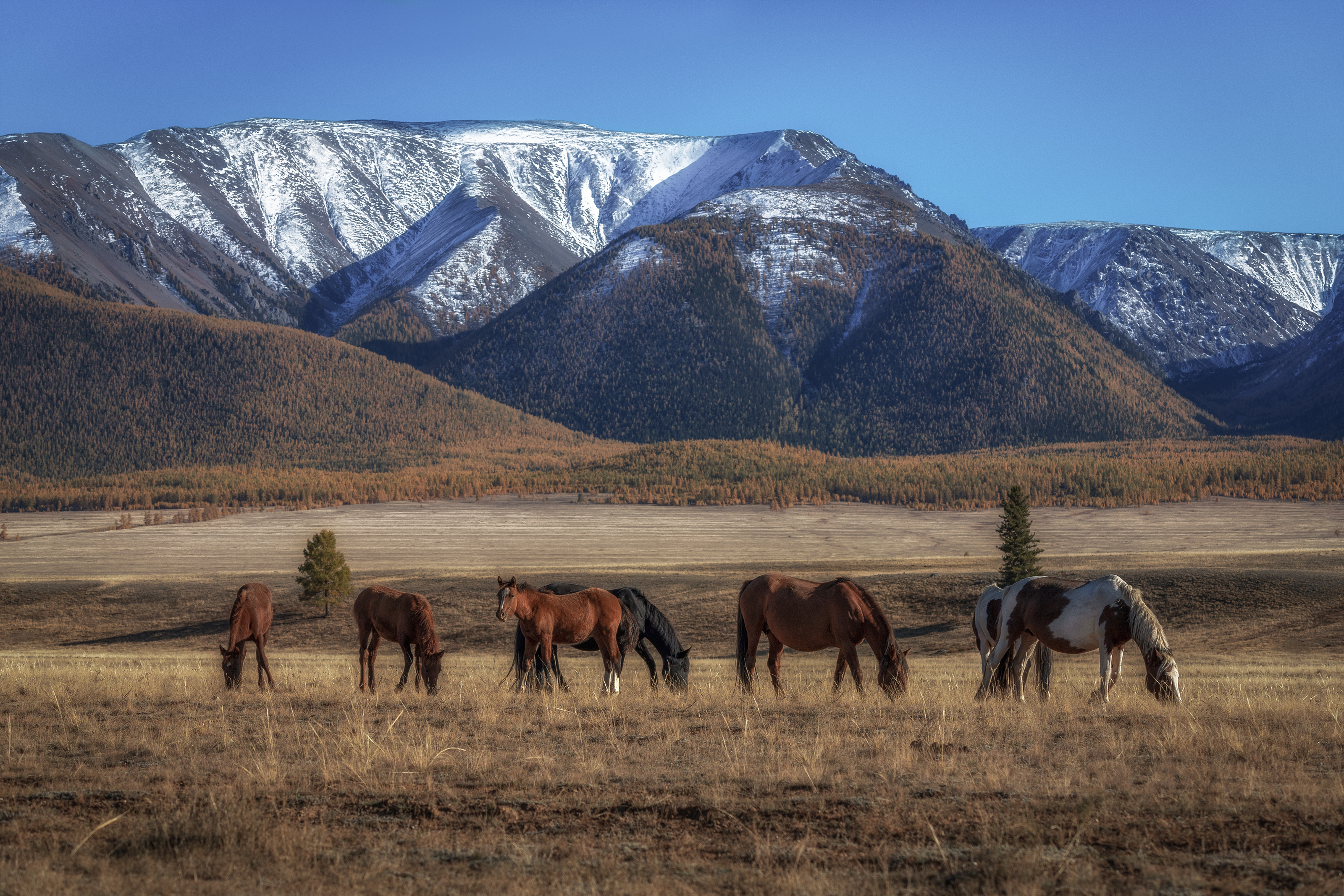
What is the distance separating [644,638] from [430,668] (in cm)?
443

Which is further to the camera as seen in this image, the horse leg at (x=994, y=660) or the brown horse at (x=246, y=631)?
the brown horse at (x=246, y=631)

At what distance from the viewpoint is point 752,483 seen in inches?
6334

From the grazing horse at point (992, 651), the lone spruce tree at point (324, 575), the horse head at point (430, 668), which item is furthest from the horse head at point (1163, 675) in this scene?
the lone spruce tree at point (324, 575)

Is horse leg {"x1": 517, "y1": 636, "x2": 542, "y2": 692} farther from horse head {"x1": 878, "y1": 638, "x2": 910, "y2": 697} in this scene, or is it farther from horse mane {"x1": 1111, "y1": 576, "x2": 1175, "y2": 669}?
horse mane {"x1": 1111, "y1": 576, "x2": 1175, "y2": 669}

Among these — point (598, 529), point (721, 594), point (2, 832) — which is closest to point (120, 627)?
point (721, 594)

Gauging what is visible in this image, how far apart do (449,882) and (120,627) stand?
50.2 metres

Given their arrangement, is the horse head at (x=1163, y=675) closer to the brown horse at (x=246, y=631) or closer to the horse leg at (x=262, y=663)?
the horse leg at (x=262, y=663)

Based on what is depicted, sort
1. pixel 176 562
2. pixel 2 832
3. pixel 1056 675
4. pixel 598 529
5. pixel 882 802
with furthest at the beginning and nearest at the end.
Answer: pixel 598 529
pixel 176 562
pixel 1056 675
pixel 882 802
pixel 2 832

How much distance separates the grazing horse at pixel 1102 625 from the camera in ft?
54.0

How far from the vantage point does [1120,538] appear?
109375mm

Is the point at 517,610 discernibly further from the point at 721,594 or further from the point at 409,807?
the point at 721,594

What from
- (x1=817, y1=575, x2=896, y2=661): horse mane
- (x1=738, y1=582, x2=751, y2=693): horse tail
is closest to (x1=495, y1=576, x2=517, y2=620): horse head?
(x1=738, y1=582, x2=751, y2=693): horse tail

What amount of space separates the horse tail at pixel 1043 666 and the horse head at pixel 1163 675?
1.74 meters

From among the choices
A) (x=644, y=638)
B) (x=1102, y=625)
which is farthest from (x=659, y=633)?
(x=1102, y=625)
